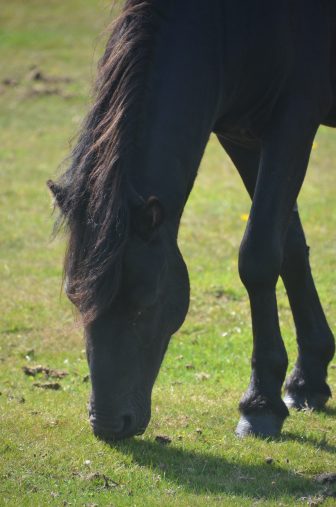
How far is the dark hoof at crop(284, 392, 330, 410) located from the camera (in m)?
6.34

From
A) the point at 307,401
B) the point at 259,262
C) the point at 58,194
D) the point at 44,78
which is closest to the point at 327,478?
the point at 259,262

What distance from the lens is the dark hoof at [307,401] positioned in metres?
6.34

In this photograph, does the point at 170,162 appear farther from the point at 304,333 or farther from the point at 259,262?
the point at 304,333

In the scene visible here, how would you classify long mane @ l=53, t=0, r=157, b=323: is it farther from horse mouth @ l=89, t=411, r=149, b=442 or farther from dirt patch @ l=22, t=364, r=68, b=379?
dirt patch @ l=22, t=364, r=68, b=379

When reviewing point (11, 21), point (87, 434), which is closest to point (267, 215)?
point (87, 434)

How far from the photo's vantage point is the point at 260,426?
5680 mm

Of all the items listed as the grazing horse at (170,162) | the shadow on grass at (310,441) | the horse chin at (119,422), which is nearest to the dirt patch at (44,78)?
the grazing horse at (170,162)

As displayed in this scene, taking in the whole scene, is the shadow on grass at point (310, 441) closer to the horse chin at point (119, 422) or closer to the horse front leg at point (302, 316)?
the horse front leg at point (302, 316)

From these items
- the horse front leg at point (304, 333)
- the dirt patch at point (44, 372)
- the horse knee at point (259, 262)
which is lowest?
the dirt patch at point (44, 372)

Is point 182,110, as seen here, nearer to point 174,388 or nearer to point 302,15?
point 302,15

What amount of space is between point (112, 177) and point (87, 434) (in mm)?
1496

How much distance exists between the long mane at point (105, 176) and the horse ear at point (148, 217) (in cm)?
6

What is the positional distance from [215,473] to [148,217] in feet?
4.28

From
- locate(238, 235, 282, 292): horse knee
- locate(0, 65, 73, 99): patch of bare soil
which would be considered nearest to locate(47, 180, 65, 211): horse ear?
locate(238, 235, 282, 292): horse knee
